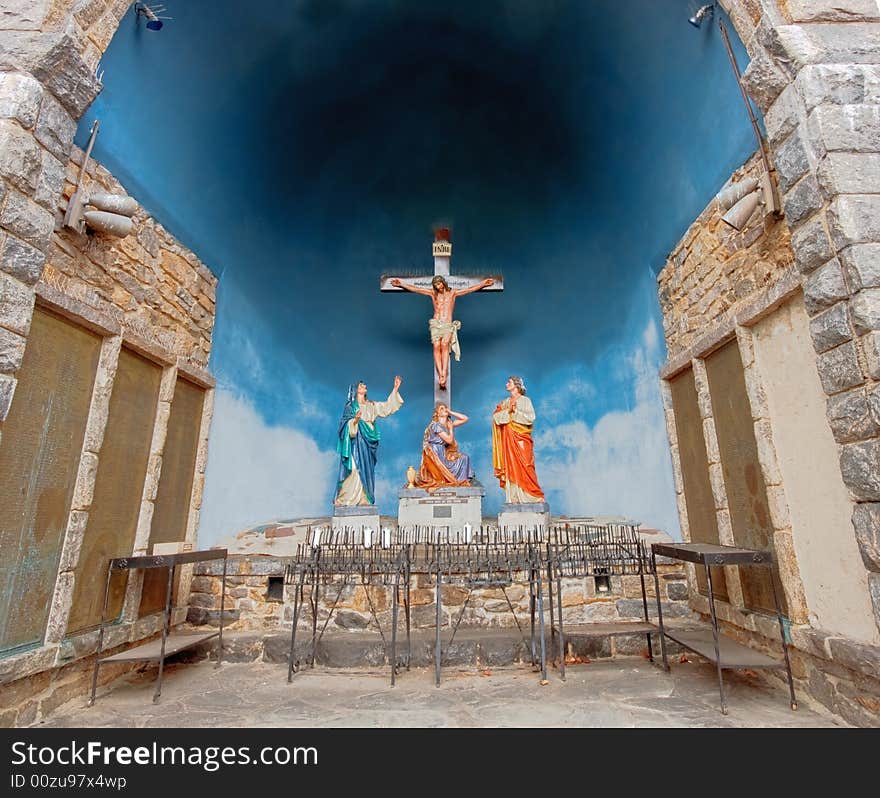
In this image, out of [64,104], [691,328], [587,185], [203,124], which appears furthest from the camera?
[587,185]

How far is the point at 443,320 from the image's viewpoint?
700 centimetres

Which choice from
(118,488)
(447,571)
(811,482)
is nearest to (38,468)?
(118,488)

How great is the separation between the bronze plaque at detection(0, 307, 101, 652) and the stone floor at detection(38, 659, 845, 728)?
30.6 inches

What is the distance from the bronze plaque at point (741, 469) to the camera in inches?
137

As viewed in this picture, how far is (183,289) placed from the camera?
503 centimetres

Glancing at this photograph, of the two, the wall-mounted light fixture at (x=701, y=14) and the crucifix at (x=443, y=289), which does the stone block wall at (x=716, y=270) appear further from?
the crucifix at (x=443, y=289)

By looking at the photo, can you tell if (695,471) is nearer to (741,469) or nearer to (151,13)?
(741,469)

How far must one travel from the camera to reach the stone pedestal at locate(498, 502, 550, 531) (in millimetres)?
5418

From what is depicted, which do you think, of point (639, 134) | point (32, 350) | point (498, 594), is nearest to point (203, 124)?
Answer: point (32, 350)

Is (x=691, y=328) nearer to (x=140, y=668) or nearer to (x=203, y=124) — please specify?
(x=203, y=124)

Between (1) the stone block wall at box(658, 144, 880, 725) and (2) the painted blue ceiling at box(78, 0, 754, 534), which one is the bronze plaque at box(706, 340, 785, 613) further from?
(2) the painted blue ceiling at box(78, 0, 754, 534)

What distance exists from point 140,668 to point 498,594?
121 inches

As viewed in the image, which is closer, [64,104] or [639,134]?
[64,104]

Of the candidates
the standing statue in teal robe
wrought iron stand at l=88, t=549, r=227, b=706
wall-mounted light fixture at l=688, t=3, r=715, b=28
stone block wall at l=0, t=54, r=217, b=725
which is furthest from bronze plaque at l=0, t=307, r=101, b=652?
wall-mounted light fixture at l=688, t=3, r=715, b=28
